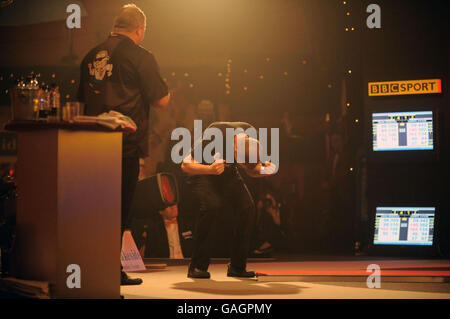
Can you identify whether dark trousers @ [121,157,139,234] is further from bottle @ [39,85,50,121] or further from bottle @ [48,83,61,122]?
bottle @ [39,85,50,121]

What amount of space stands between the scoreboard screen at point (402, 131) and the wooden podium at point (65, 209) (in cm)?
389

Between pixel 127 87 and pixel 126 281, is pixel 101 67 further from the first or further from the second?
pixel 126 281

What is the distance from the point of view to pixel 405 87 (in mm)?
6477

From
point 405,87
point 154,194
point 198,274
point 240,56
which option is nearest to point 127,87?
point 198,274

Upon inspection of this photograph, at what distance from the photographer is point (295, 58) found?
26.7 ft

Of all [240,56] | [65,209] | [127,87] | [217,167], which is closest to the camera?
[65,209]

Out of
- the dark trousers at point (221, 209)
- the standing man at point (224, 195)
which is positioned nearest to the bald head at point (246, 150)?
the standing man at point (224, 195)

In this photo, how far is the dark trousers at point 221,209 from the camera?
4500 millimetres

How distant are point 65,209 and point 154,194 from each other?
3215 mm

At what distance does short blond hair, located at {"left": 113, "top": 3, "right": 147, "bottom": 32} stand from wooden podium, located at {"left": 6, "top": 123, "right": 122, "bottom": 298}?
3.86 ft

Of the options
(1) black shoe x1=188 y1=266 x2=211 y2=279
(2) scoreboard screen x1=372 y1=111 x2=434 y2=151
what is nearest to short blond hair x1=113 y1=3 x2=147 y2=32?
(1) black shoe x1=188 y1=266 x2=211 y2=279

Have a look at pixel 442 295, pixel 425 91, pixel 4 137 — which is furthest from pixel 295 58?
pixel 442 295

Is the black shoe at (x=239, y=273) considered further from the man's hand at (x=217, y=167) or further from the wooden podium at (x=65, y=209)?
the wooden podium at (x=65, y=209)

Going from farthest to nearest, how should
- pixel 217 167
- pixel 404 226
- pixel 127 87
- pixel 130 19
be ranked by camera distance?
pixel 404 226 < pixel 217 167 < pixel 130 19 < pixel 127 87
